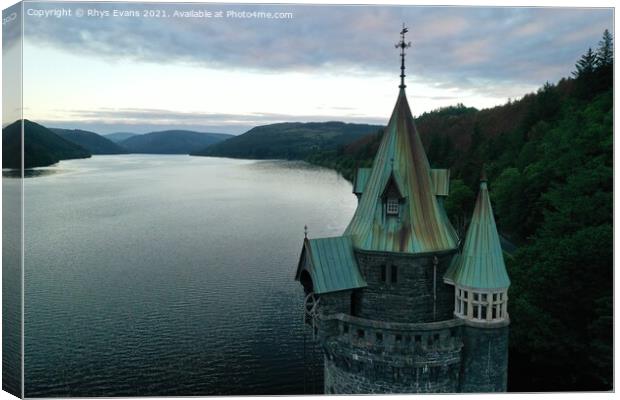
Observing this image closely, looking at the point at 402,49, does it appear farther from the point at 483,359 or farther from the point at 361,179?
the point at 483,359

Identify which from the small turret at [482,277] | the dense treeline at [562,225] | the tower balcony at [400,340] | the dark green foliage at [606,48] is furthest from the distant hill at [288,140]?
the tower balcony at [400,340]

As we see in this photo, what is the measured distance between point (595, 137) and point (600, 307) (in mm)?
10374

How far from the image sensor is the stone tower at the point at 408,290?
15.6 metres

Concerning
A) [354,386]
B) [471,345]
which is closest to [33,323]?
[354,386]

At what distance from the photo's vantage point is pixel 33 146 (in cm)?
1823

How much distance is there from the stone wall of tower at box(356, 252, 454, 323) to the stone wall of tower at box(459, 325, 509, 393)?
113 cm

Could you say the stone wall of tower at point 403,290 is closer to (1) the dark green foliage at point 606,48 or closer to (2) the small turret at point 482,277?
(2) the small turret at point 482,277

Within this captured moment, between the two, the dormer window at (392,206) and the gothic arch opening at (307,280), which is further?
the gothic arch opening at (307,280)

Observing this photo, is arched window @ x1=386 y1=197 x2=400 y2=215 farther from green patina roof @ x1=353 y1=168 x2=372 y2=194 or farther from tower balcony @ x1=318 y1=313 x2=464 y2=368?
tower balcony @ x1=318 y1=313 x2=464 y2=368

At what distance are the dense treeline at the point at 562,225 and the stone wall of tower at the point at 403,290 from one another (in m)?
5.90

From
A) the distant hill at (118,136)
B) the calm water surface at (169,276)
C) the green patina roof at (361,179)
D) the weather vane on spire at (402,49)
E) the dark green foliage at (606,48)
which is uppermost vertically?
the dark green foliage at (606,48)

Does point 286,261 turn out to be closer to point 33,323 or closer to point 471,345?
point 33,323

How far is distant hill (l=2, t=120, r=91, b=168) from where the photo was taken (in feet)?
51.1

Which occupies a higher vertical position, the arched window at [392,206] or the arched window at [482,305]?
the arched window at [392,206]
